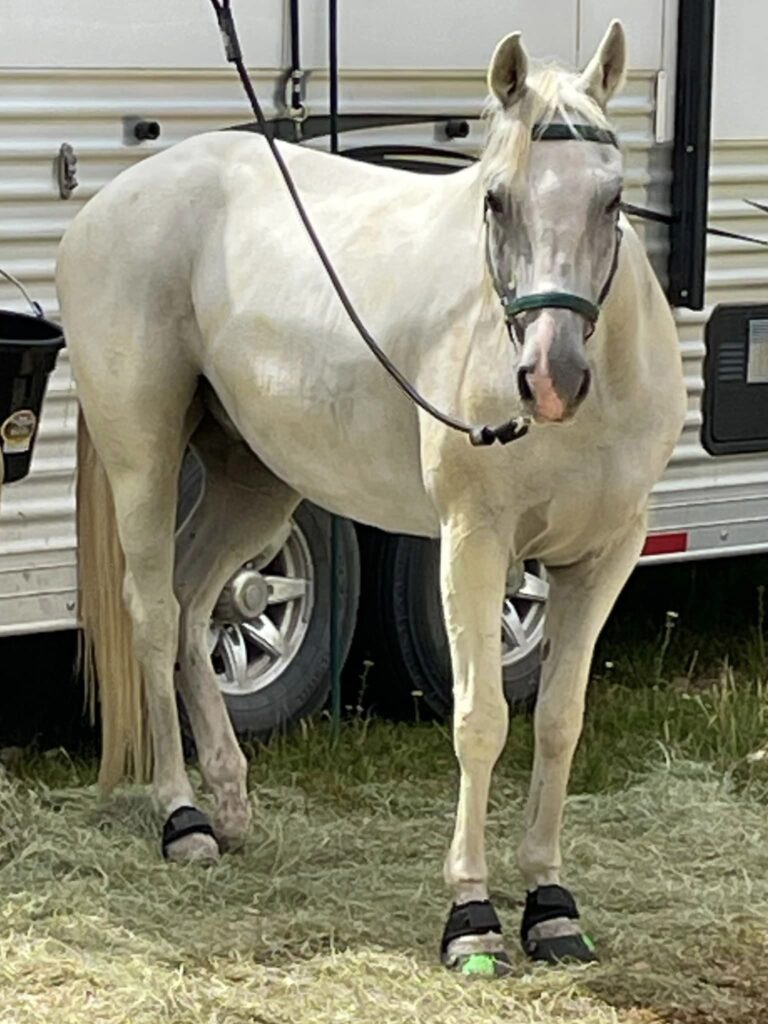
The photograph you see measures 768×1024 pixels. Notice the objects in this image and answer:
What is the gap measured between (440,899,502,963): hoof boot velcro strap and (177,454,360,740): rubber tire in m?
1.71

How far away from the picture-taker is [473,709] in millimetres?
4105

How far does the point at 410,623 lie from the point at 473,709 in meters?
2.05

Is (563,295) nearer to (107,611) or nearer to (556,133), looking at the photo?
(556,133)

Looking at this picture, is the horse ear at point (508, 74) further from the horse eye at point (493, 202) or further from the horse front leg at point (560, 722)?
the horse front leg at point (560, 722)

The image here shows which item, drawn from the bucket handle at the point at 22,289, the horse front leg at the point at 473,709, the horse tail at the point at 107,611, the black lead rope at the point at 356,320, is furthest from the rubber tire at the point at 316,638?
the horse front leg at the point at 473,709

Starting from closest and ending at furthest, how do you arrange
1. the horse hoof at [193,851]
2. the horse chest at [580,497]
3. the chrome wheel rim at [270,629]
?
the horse chest at [580,497] < the horse hoof at [193,851] < the chrome wheel rim at [270,629]

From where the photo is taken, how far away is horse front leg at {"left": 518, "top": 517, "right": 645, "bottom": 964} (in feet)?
13.9

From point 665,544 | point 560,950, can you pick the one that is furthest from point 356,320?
point 665,544

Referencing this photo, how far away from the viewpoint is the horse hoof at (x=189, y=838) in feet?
15.9

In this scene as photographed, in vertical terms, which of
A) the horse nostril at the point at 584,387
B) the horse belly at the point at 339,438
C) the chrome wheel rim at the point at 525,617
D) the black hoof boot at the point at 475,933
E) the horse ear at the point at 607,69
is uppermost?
the horse ear at the point at 607,69

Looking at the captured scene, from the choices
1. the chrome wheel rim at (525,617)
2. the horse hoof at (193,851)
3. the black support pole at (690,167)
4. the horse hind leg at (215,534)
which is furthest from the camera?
the chrome wheel rim at (525,617)

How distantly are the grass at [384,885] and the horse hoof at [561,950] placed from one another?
4cm

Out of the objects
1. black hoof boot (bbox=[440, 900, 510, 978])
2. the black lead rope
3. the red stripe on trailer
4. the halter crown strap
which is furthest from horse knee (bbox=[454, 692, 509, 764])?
the red stripe on trailer

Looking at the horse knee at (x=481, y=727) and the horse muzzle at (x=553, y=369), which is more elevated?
the horse muzzle at (x=553, y=369)
